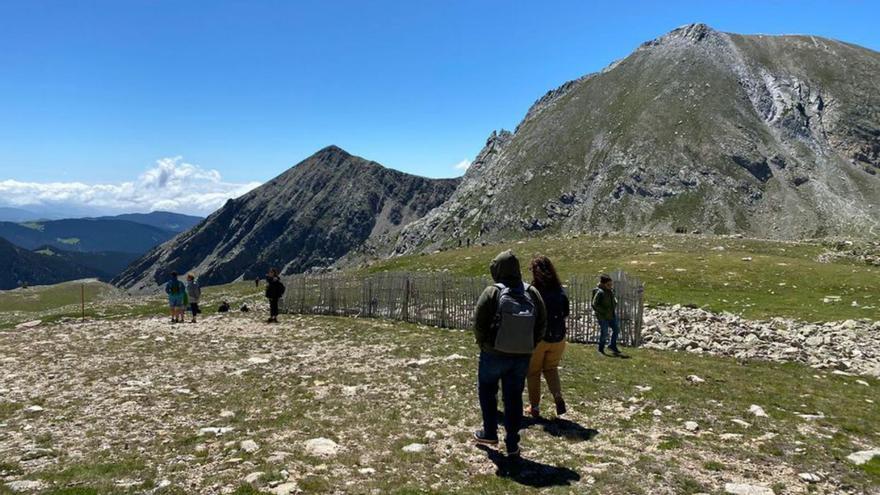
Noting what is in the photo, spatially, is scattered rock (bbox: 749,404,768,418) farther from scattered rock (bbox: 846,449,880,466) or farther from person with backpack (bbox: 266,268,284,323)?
person with backpack (bbox: 266,268,284,323)

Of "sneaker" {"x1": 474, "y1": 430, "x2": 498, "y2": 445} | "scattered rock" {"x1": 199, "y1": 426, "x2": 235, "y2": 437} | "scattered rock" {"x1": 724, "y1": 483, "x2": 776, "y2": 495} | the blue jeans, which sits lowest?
"scattered rock" {"x1": 724, "y1": 483, "x2": 776, "y2": 495}

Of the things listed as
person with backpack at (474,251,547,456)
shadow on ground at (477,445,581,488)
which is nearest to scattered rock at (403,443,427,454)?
shadow on ground at (477,445,581,488)

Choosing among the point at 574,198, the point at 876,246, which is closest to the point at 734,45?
the point at 574,198

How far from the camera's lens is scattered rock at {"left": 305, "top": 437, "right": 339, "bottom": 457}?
9.13 metres

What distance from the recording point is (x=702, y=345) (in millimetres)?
18938

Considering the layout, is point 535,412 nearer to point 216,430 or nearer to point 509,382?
point 509,382

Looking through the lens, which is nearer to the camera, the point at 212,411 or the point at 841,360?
the point at 212,411

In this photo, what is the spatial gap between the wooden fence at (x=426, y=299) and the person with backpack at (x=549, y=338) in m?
10.4

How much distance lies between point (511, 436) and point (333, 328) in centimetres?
1734

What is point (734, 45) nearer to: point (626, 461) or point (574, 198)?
point (574, 198)

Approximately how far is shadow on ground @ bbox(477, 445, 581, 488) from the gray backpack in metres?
1.95

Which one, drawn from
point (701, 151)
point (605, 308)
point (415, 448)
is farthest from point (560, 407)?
point (701, 151)

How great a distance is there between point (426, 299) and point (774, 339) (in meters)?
14.7

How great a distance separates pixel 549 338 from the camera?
1066 cm
